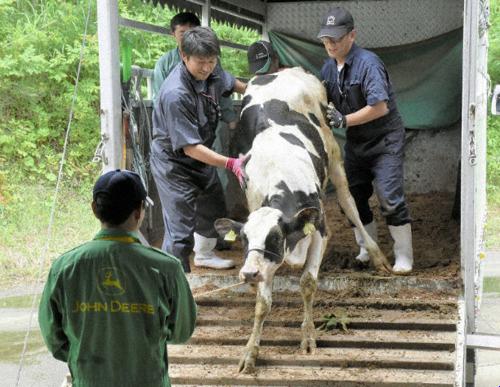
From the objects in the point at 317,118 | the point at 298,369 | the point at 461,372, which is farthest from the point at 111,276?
the point at 317,118

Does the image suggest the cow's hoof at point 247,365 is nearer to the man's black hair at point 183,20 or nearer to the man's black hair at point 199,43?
the man's black hair at point 199,43

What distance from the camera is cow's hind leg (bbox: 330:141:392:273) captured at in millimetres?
6469

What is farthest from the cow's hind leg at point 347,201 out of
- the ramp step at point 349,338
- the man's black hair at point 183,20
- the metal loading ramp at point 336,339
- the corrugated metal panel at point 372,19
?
the corrugated metal panel at point 372,19

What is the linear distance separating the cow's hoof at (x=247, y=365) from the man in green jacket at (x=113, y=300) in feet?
6.02

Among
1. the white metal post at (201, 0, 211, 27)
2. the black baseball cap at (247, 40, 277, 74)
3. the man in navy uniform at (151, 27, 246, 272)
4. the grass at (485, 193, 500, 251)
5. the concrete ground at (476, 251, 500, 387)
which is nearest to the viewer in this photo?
the man in navy uniform at (151, 27, 246, 272)

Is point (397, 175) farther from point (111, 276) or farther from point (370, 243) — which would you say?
point (111, 276)

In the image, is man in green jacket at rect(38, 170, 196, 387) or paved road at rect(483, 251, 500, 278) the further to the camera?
paved road at rect(483, 251, 500, 278)

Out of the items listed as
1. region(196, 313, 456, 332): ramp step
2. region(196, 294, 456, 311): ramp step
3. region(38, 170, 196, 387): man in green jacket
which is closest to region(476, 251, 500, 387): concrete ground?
region(196, 294, 456, 311): ramp step

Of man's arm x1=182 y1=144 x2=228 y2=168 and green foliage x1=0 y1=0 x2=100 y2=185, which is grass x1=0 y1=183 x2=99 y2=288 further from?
man's arm x1=182 y1=144 x2=228 y2=168

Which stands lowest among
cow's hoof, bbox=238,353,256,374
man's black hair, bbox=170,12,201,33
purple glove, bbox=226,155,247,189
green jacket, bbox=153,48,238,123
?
cow's hoof, bbox=238,353,256,374

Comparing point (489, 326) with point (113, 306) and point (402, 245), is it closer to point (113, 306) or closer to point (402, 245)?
point (402, 245)

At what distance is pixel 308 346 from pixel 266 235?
733mm

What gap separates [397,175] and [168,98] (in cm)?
179

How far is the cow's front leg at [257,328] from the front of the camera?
4.98 m
